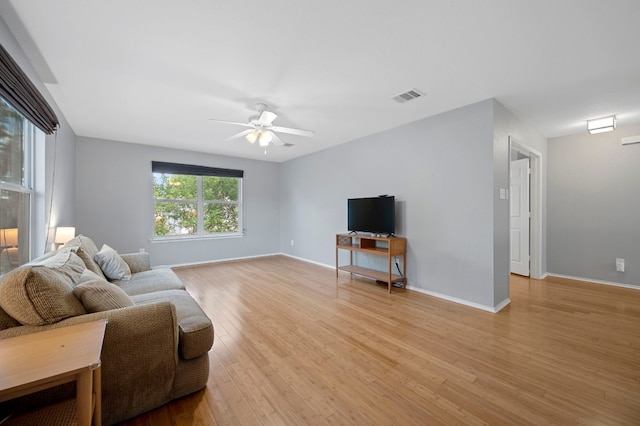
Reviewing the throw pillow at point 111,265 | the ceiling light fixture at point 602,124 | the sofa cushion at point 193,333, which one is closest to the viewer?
the sofa cushion at point 193,333

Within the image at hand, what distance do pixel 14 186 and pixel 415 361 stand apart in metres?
3.81

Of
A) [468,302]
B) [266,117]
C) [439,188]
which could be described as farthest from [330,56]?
[468,302]

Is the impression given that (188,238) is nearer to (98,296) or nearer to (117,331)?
(98,296)

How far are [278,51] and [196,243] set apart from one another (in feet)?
15.3

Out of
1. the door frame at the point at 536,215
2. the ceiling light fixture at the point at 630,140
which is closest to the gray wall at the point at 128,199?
the door frame at the point at 536,215

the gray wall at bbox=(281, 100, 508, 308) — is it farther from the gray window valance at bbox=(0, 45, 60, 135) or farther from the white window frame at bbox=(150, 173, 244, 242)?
the gray window valance at bbox=(0, 45, 60, 135)

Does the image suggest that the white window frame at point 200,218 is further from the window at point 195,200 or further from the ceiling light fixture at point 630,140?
the ceiling light fixture at point 630,140

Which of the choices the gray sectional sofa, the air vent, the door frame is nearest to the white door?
the door frame

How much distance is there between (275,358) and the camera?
2.12 m

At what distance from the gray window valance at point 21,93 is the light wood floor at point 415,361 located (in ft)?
7.49

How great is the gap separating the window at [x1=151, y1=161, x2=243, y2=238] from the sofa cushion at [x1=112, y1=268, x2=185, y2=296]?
2.59m

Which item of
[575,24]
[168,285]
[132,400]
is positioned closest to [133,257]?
[168,285]

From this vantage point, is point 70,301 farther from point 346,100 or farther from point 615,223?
point 615,223

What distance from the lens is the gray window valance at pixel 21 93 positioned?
166cm
